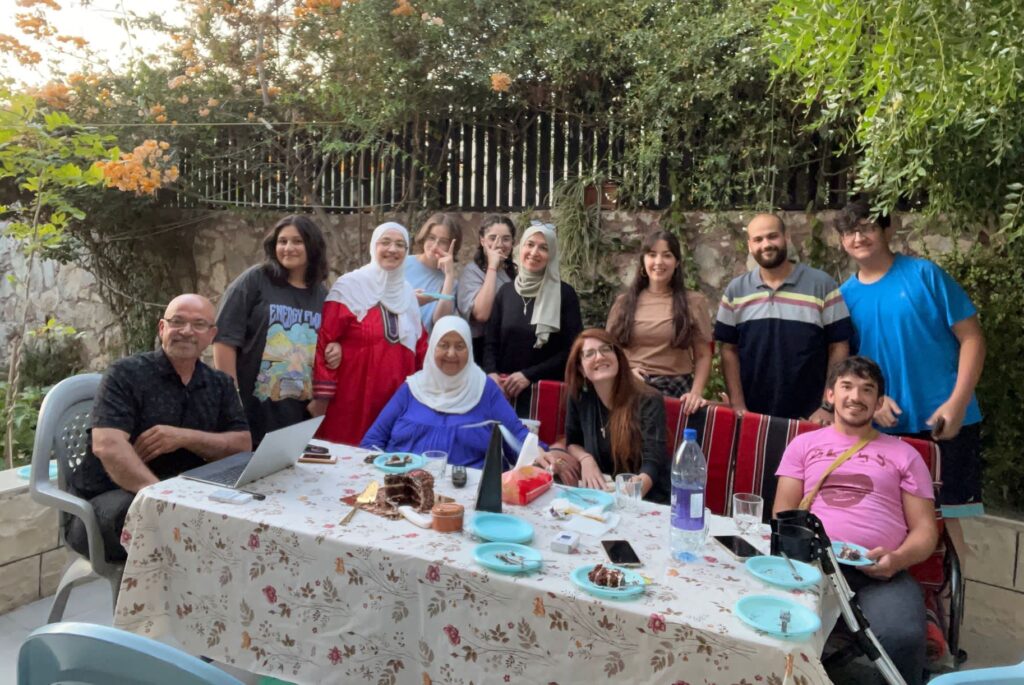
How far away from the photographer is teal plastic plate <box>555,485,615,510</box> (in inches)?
94.0

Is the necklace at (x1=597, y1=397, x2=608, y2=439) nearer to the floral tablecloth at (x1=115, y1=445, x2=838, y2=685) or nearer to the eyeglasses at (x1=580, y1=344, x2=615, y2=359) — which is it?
the eyeglasses at (x1=580, y1=344, x2=615, y2=359)

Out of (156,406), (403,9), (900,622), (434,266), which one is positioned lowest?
(900,622)

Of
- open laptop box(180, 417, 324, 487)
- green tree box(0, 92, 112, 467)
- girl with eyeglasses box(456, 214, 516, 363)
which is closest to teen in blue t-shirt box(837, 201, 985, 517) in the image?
girl with eyeglasses box(456, 214, 516, 363)

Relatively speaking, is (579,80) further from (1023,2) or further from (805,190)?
(1023,2)

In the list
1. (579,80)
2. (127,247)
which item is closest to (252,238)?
(127,247)

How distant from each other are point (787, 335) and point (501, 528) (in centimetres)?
173

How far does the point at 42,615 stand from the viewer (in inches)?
125

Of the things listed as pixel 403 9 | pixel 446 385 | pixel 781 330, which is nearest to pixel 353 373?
pixel 446 385

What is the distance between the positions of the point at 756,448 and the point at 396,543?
169 centimetres

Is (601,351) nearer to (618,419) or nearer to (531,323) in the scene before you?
(618,419)

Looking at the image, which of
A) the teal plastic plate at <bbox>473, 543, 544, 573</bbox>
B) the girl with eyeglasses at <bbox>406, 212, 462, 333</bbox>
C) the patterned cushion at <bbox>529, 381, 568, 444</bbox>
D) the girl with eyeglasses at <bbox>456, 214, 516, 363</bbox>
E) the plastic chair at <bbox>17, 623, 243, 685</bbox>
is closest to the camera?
the plastic chair at <bbox>17, 623, 243, 685</bbox>

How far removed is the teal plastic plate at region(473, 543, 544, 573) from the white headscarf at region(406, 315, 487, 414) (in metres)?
1.20

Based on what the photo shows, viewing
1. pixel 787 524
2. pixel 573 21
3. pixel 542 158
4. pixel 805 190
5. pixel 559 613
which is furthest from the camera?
pixel 542 158

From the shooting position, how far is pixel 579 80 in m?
5.18
